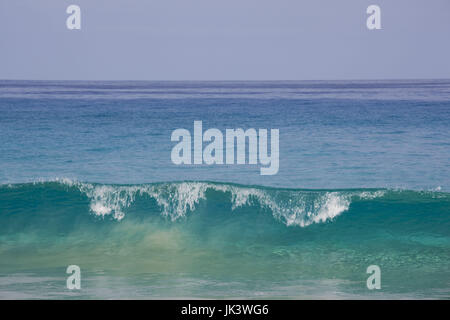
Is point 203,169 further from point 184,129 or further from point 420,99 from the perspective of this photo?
point 420,99

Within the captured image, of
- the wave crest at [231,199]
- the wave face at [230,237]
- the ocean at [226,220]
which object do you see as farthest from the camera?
the wave crest at [231,199]

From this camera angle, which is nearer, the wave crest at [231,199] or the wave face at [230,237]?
the wave face at [230,237]

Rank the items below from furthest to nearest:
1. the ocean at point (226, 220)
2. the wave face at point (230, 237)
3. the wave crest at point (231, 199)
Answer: the wave crest at point (231, 199), the wave face at point (230, 237), the ocean at point (226, 220)

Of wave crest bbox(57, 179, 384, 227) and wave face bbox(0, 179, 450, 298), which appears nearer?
wave face bbox(0, 179, 450, 298)

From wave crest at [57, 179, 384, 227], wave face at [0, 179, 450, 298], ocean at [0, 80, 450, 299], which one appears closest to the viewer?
ocean at [0, 80, 450, 299]

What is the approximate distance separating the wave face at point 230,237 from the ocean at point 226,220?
0.03 meters

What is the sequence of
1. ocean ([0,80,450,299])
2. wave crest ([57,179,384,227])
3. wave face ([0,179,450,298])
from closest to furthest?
ocean ([0,80,450,299]), wave face ([0,179,450,298]), wave crest ([57,179,384,227])

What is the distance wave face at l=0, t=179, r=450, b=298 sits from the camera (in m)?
8.84

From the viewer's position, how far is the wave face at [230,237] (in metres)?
8.84

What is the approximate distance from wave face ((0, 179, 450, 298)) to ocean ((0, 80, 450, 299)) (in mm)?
28

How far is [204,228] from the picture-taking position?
470 inches
